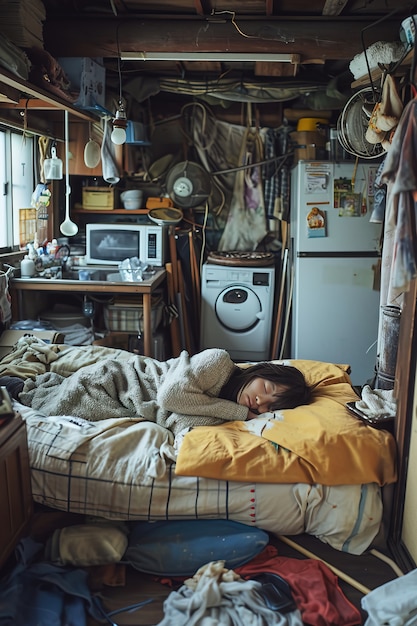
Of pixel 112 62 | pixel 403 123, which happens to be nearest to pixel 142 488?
pixel 403 123

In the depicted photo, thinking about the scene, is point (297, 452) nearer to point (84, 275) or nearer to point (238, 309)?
point (84, 275)

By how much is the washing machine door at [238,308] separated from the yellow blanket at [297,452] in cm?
249

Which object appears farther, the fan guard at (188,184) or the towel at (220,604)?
the fan guard at (188,184)

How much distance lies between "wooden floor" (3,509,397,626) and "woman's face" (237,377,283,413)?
0.55 metres

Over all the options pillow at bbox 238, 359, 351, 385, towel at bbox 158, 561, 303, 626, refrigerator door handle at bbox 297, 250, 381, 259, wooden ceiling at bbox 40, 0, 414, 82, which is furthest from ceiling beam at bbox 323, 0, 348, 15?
towel at bbox 158, 561, 303, 626

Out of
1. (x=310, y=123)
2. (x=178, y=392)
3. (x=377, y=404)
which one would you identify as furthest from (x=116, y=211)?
(x=377, y=404)

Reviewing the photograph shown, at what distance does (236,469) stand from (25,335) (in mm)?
1922

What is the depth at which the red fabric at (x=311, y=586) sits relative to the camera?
1888 millimetres

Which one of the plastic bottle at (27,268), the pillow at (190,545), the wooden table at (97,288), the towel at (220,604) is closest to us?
the towel at (220,604)

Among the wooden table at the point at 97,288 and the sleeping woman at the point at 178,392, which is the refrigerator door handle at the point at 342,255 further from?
the sleeping woman at the point at 178,392

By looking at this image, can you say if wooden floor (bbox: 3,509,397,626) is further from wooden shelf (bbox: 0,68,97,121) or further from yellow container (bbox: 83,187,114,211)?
yellow container (bbox: 83,187,114,211)

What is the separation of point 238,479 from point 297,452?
24 centimetres

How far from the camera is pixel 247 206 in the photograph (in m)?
5.30

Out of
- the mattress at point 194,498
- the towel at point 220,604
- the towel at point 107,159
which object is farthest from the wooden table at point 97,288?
the towel at point 220,604
